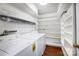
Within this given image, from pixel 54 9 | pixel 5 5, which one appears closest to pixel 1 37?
pixel 5 5

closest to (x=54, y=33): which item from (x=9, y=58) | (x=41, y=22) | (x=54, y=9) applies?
(x=41, y=22)

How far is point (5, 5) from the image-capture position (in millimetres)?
900

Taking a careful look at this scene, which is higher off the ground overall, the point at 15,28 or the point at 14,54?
the point at 15,28

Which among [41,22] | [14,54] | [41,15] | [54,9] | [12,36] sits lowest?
[14,54]

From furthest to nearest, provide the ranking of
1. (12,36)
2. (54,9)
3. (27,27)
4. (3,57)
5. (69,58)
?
(27,27) < (54,9) < (12,36) < (69,58) < (3,57)

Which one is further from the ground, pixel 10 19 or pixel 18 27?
pixel 10 19

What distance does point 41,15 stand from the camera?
4.02 feet

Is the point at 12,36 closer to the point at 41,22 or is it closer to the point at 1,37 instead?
the point at 1,37

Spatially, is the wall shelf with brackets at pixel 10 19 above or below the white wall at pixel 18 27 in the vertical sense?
above

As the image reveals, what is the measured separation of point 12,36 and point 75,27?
91 cm

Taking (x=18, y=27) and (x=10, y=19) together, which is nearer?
(x=10, y=19)

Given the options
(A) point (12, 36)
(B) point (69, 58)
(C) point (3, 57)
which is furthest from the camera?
(A) point (12, 36)

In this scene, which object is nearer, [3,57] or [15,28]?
[3,57]

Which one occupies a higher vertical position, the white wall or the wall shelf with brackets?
the wall shelf with brackets
